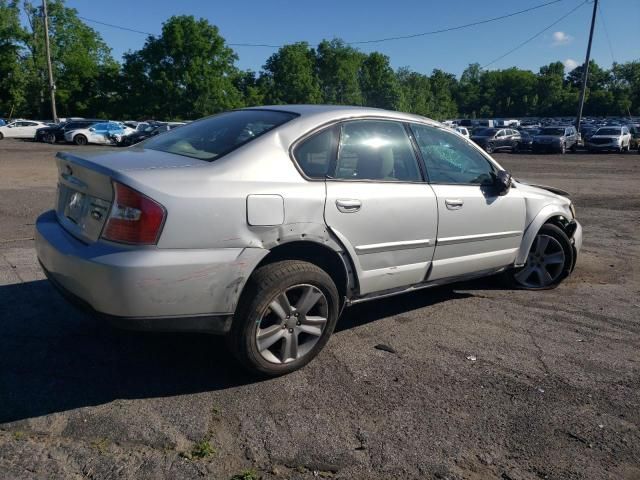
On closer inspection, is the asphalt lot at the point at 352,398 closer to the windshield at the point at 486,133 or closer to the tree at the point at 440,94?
the windshield at the point at 486,133

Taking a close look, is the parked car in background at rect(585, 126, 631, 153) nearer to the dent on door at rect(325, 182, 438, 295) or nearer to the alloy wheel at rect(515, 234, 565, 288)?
the alloy wheel at rect(515, 234, 565, 288)

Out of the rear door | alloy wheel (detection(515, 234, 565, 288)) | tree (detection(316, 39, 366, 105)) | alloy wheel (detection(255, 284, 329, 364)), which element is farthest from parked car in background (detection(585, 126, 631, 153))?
tree (detection(316, 39, 366, 105))

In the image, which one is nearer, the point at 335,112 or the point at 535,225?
the point at 335,112

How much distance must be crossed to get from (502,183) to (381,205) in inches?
54.5

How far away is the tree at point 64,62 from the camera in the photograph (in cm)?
6400

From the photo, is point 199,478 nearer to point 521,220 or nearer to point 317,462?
point 317,462

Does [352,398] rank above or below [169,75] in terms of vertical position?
below

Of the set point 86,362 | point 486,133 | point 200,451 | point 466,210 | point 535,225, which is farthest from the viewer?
point 486,133

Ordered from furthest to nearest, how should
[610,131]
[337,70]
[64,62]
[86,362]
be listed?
1. [337,70]
2. [64,62]
3. [610,131]
4. [86,362]

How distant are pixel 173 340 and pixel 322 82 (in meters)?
87.9

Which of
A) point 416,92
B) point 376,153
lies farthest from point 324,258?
point 416,92

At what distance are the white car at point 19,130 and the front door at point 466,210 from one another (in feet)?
138

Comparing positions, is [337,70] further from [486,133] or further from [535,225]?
[535,225]

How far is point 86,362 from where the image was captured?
3.60 metres
